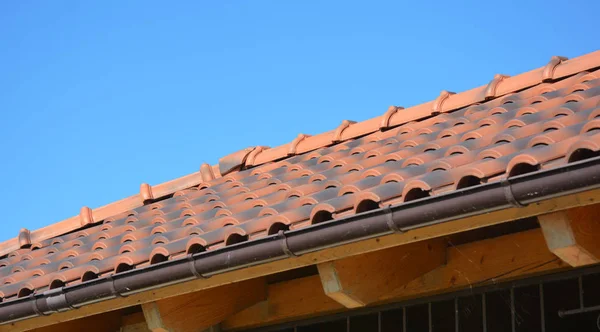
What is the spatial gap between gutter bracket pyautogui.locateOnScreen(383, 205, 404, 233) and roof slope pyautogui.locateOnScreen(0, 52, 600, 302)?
0.36 ft

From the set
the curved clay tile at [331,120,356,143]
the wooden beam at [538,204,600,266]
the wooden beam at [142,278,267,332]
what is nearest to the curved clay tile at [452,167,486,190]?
the wooden beam at [538,204,600,266]

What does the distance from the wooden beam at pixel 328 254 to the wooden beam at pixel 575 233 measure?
5.6 inches

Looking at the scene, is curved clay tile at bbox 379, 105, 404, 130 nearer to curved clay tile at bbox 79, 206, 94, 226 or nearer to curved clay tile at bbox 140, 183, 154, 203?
curved clay tile at bbox 140, 183, 154, 203

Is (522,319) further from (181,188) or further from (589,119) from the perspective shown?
(181,188)

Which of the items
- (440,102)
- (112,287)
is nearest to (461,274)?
(440,102)

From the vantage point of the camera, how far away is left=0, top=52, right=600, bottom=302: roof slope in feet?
13.6

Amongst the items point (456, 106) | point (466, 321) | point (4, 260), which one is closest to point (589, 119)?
point (466, 321)

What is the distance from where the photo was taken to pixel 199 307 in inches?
208

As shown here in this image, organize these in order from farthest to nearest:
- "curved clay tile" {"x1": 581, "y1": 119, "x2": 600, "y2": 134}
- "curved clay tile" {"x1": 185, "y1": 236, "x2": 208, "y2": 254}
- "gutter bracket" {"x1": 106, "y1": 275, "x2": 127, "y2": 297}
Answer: "gutter bracket" {"x1": 106, "y1": 275, "x2": 127, "y2": 297} → "curved clay tile" {"x1": 185, "y1": 236, "x2": 208, "y2": 254} → "curved clay tile" {"x1": 581, "y1": 119, "x2": 600, "y2": 134}

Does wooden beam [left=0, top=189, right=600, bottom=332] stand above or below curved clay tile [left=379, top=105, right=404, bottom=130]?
below

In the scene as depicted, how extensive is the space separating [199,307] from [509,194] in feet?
7.36

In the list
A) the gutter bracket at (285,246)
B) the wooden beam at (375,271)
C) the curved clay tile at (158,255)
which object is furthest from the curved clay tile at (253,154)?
the gutter bracket at (285,246)

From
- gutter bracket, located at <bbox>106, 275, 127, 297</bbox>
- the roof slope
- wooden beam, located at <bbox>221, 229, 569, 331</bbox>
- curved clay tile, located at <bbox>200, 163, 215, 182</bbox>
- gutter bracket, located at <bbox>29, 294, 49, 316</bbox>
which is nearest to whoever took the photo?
the roof slope

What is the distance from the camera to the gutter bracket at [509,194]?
3.65 metres
